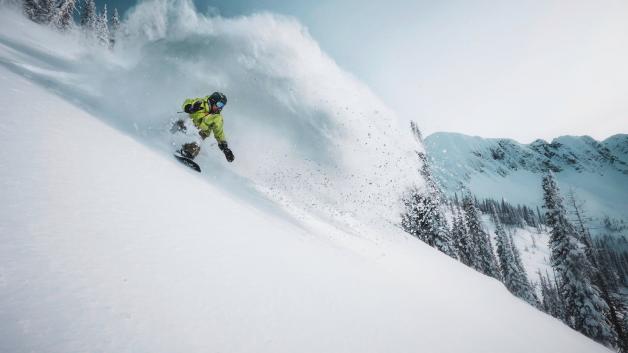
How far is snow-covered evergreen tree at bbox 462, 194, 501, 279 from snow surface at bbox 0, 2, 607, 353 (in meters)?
36.1

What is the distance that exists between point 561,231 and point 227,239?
3370cm

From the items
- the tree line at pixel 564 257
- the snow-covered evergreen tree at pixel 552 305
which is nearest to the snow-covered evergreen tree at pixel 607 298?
the tree line at pixel 564 257

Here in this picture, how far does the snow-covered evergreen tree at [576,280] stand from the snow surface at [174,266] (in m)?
21.3

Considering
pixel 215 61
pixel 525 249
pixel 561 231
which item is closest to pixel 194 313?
pixel 215 61

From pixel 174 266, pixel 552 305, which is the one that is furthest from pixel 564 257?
pixel 552 305

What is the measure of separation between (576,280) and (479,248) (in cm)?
1835

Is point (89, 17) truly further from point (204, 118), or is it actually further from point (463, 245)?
point (463, 245)

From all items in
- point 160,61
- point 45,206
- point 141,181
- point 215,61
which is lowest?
point 45,206

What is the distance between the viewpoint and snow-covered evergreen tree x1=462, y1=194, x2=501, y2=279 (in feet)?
135

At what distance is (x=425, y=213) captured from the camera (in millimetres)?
28984

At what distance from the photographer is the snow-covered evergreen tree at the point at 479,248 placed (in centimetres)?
4109

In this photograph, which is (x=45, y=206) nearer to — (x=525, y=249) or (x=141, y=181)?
(x=141, y=181)

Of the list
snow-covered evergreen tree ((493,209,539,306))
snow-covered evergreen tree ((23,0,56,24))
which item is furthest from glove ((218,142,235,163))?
snow-covered evergreen tree ((493,209,539,306))

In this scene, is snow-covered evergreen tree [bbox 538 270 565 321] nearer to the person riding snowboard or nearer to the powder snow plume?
the powder snow plume
